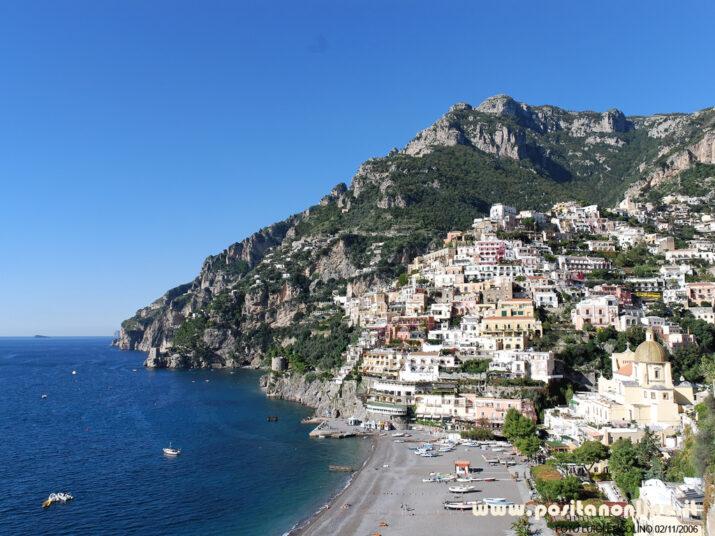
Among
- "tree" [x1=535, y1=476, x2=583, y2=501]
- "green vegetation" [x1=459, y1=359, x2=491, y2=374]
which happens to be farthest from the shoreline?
"green vegetation" [x1=459, y1=359, x2=491, y2=374]

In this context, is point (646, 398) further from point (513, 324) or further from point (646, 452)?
point (513, 324)

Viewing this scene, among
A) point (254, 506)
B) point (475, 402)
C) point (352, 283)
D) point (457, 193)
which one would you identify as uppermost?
point (457, 193)

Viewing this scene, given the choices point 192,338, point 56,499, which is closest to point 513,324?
point 56,499

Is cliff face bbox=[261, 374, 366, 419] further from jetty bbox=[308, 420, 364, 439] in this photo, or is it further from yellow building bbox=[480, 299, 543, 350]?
yellow building bbox=[480, 299, 543, 350]

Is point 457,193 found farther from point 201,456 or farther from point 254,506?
point 254,506

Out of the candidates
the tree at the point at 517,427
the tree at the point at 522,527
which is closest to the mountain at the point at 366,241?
the tree at the point at 517,427

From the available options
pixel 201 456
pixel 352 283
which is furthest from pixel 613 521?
pixel 352 283

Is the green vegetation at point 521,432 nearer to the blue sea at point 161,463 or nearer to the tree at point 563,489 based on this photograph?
the tree at point 563,489
